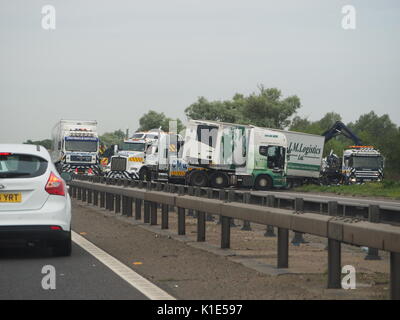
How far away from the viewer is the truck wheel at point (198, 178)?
1803 inches

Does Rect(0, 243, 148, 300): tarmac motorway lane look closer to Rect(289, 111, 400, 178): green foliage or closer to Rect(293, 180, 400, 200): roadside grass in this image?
Rect(293, 180, 400, 200): roadside grass

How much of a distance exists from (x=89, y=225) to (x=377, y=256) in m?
7.93

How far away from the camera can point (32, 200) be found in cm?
1206

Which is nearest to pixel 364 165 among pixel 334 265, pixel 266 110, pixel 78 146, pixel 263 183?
pixel 263 183

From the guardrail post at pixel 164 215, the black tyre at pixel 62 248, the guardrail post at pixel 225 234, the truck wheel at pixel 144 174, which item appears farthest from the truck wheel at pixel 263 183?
the black tyre at pixel 62 248

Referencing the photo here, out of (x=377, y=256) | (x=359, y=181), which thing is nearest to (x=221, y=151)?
(x=359, y=181)

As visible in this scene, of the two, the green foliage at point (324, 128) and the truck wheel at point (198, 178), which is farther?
the green foliage at point (324, 128)

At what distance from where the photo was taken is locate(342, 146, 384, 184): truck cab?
5419 cm

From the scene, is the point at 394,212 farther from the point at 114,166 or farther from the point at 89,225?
the point at 114,166

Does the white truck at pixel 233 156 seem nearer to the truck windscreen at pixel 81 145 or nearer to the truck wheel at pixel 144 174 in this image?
the truck wheel at pixel 144 174

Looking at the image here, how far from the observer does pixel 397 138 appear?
2867 inches

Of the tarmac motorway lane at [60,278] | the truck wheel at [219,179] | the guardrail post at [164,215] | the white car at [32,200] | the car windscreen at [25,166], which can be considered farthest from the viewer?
the truck wheel at [219,179]

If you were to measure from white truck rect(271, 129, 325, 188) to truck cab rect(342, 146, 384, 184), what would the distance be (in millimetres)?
1990

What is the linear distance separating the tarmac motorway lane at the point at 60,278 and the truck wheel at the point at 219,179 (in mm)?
33059
